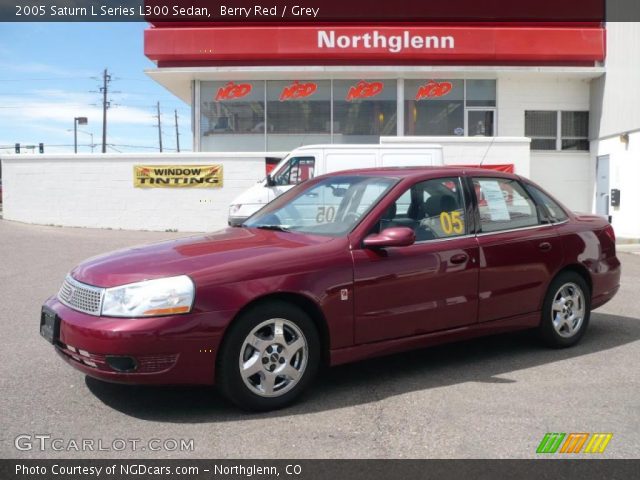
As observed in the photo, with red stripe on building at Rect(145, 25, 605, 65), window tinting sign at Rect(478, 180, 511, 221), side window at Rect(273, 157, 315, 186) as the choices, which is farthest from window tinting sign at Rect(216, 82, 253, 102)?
window tinting sign at Rect(478, 180, 511, 221)

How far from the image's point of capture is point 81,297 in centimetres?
447

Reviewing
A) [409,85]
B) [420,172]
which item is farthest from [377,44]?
[420,172]

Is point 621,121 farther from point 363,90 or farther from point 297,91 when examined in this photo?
point 297,91

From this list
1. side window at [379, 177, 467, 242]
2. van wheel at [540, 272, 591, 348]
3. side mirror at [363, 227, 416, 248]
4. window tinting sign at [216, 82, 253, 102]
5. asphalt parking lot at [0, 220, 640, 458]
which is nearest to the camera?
asphalt parking lot at [0, 220, 640, 458]

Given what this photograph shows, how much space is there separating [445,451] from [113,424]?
2024mm

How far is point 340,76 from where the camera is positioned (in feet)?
68.4

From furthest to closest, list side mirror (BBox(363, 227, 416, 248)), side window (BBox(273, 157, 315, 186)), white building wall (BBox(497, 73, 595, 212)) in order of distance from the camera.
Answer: white building wall (BBox(497, 73, 595, 212)) < side window (BBox(273, 157, 315, 186)) < side mirror (BBox(363, 227, 416, 248))

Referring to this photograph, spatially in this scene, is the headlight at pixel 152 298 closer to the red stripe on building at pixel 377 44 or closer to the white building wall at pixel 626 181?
the white building wall at pixel 626 181

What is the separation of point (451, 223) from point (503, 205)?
0.68 meters

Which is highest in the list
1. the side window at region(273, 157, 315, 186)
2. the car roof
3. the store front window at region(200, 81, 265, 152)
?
the store front window at region(200, 81, 265, 152)

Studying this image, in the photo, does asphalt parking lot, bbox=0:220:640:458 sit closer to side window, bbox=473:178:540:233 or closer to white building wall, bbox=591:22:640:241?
side window, bbox=473:178:540:233

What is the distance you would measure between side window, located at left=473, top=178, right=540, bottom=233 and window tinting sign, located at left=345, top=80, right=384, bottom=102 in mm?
15448

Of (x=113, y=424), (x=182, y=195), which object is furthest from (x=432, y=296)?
(x=182, y=195)

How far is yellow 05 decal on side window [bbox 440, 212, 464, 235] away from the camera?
541 cm
